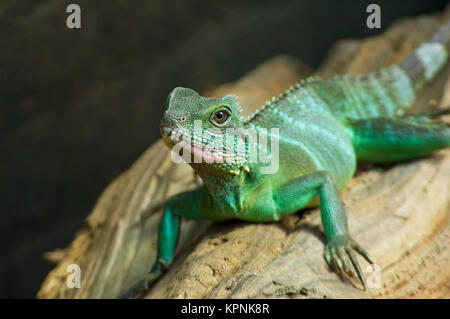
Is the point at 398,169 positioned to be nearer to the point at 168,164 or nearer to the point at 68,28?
the point at 168,164

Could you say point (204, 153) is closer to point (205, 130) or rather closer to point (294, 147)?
point (205, 130)

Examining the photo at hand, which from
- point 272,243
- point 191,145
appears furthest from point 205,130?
point 272,243

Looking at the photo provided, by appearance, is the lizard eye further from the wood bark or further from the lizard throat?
the wood bark

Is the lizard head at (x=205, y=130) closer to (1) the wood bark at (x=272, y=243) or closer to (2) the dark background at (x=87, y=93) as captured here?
(1) the wood bark at (x=272, y=243)

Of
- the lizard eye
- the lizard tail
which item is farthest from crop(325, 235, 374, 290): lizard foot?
the lizard tail

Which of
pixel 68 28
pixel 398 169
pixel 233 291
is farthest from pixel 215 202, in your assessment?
pixel 68 28
